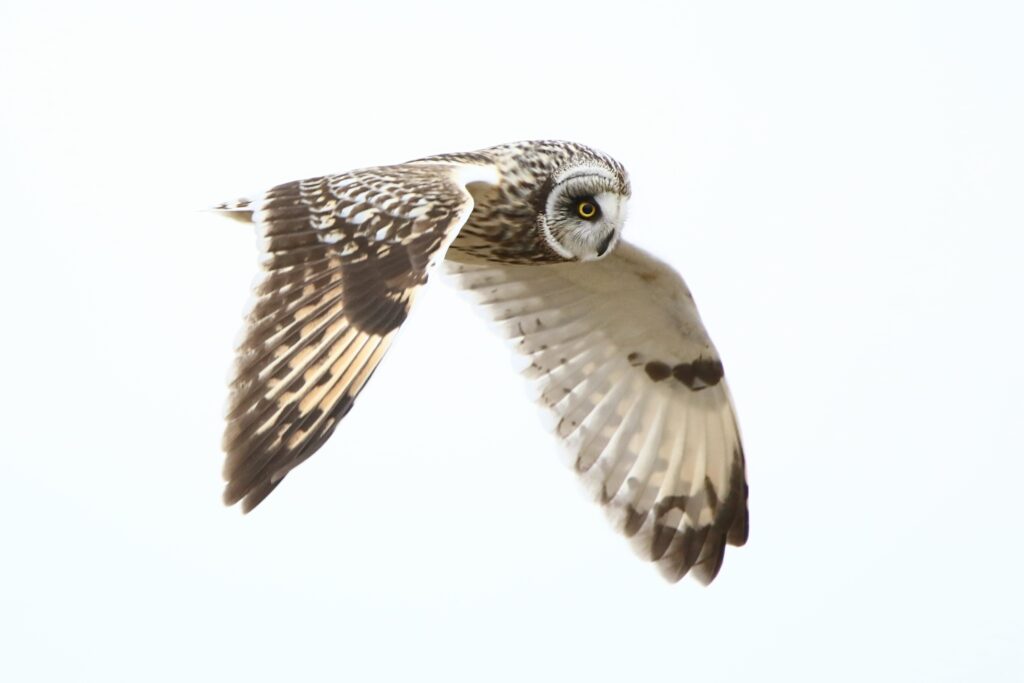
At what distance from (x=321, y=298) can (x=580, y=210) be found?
1549 millimetres

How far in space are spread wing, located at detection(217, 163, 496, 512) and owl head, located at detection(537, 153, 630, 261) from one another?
566mm

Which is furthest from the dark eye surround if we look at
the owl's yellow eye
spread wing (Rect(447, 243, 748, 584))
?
spread wing (Rect(447, 243, 748, 584))

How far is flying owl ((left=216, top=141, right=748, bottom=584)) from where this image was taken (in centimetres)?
500

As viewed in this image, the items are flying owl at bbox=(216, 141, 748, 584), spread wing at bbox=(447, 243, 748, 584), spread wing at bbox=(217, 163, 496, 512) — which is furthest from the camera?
Result: spread wing at bbox=(447, 243, 748, 584)

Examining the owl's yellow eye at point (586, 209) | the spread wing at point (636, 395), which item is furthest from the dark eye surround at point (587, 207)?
the spread wing at point (636, 395)

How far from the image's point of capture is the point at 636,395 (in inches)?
290

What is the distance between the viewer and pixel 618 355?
7.39 m

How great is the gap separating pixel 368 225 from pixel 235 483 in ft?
3.85

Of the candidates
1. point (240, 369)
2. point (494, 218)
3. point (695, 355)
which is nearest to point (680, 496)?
point (695, 355)

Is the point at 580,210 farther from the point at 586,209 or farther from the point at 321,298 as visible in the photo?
the point at 321,298

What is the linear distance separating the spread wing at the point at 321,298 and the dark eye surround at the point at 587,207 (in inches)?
25.6

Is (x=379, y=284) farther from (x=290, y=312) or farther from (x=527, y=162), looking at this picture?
(x=527, y=162)

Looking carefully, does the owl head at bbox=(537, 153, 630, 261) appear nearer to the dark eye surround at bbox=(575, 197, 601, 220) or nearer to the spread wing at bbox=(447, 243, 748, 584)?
the dark eye surround at bbox=(575, 197, 601, 220)

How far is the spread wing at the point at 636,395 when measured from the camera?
7145 millimetres
